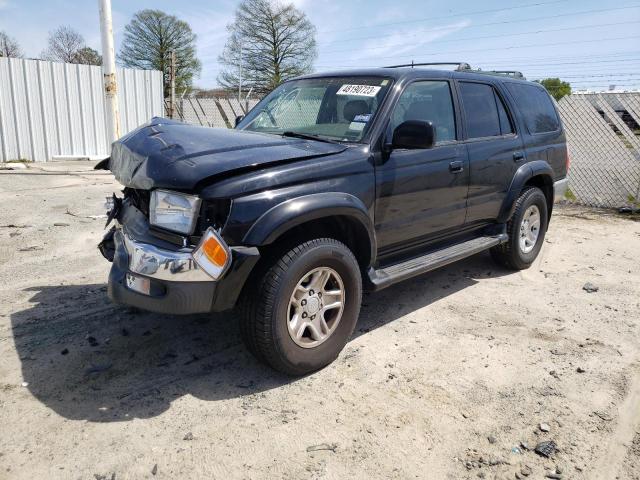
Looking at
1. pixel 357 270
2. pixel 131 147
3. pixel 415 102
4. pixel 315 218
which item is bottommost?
pixel 357 270

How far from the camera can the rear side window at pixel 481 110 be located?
4477 millimetres

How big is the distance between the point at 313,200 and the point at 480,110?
94.8 inches

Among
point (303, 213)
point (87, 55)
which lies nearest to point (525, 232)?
point (303, 213)

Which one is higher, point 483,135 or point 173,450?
point 483,135

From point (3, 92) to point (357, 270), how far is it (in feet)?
37.6

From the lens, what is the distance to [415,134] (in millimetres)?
3424

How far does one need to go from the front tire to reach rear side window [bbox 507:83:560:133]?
9.88ft

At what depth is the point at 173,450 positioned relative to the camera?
2.53 metres

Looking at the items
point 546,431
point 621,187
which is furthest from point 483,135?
point 621,187

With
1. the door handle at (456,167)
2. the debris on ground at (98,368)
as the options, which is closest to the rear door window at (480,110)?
the door handle at (456,167)

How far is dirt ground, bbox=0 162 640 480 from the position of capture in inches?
97.9

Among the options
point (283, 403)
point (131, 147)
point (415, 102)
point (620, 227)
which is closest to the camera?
point (283, 403)

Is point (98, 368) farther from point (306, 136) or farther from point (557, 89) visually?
point (557, 89)

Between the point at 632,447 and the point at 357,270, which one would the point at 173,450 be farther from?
the point at 632,447
